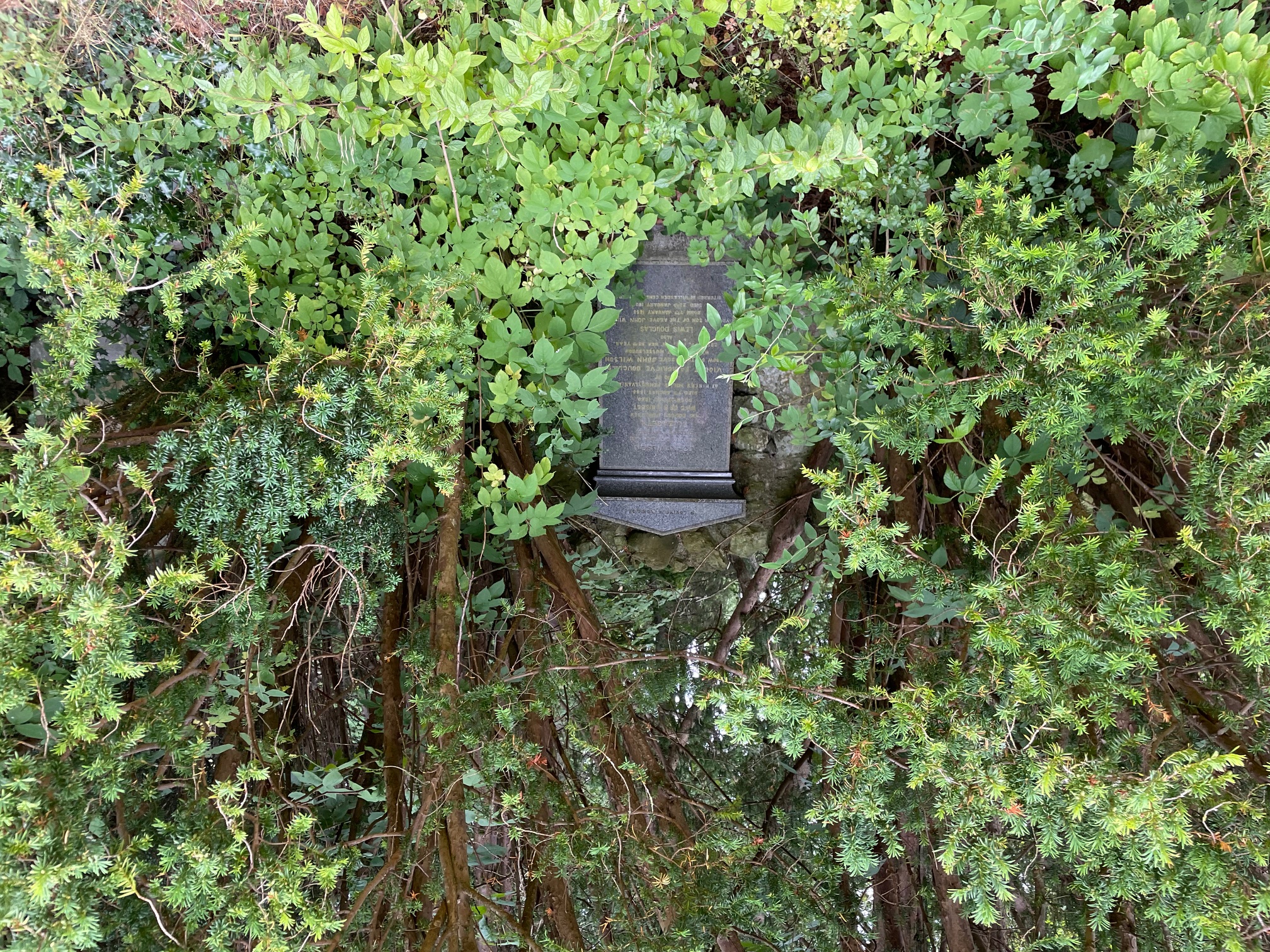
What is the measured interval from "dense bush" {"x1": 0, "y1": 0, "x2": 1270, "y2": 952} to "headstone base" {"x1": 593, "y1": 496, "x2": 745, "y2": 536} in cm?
19

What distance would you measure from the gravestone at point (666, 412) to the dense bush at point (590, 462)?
0.13 meters

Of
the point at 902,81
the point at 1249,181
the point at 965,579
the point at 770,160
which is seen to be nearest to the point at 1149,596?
the point at 965,579

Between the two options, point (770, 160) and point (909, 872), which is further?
point (909, 872)

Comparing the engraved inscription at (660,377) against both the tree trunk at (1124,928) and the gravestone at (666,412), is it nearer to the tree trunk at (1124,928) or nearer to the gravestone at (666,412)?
the gravestone at (666,412)

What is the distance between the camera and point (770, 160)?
2152 mm

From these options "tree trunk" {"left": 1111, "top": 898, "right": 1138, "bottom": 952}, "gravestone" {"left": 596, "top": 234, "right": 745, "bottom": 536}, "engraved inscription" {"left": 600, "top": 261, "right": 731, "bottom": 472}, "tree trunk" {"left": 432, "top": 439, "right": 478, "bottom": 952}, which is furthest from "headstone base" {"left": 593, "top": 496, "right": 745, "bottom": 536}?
"tree trunk" {"left": 1111, "top": 898, "right": 1138, "bottom": 952}

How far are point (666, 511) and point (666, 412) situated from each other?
0.43 metres

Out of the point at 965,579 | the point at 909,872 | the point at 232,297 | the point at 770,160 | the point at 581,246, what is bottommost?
the point at 909,872

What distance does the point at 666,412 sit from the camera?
3.16 meters

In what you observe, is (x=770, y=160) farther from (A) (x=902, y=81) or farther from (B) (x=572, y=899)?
(B) (x=572, y=899)

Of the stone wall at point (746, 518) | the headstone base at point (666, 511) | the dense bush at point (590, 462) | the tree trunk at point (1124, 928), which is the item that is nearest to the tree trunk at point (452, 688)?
the dense bush at point (590, 462)

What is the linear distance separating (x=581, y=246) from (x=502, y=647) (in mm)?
1469

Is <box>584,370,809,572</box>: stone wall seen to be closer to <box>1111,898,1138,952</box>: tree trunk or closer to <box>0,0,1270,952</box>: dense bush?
<box>0,0,1270,952</box>: dense bush

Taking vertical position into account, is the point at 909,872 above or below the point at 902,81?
below
